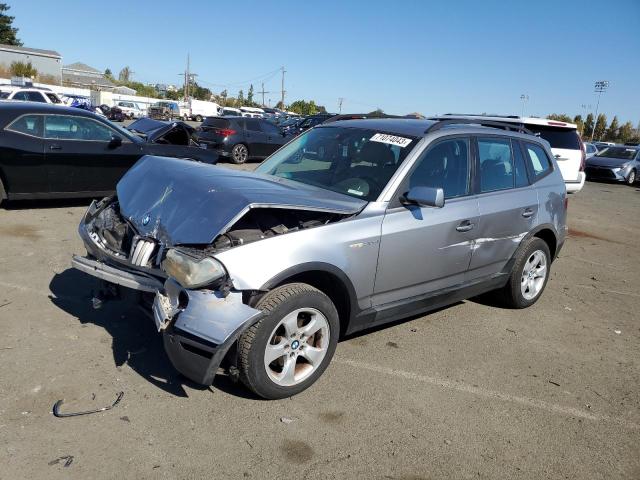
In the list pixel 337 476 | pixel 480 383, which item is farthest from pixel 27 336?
pixel 480 383

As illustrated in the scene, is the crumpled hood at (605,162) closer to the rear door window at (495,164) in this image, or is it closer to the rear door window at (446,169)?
the rear door window at (495,164)

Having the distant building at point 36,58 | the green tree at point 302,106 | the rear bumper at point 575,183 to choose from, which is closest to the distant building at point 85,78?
the distant building at point 36,58

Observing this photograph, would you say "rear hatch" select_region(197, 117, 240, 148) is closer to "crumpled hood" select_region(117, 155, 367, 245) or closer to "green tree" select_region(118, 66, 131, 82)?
"crumpled hood" select_region(117, 155, 367, 245)

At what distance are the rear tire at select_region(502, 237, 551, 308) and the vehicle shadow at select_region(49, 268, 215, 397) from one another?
3.25 meters

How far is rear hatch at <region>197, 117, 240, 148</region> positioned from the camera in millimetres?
16969

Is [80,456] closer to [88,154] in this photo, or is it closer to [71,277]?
[71,277]

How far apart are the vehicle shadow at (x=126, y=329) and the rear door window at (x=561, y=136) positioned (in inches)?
372

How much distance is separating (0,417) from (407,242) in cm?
280

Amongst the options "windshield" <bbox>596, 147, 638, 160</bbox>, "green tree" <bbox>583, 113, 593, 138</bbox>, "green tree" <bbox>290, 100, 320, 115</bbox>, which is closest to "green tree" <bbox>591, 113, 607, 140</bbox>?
"green tree" <bbox>583, 113, 593, 138</bbox>

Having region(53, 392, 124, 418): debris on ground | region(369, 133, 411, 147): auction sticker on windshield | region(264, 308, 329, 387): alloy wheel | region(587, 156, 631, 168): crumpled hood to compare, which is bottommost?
region(53, 392, 124, 418): debris on ground

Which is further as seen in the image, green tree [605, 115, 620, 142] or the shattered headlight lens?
green tree [605, 115, 620, 142]

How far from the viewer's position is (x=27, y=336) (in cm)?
394

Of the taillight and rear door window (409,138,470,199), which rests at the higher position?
rear door window (409,138,470,199)

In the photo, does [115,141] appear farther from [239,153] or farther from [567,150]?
[239,153]
